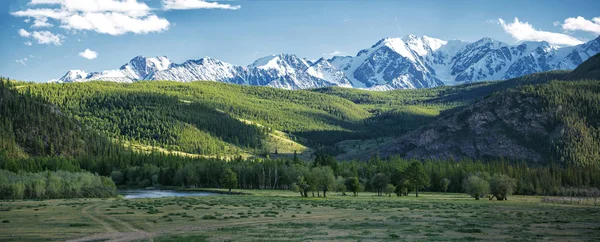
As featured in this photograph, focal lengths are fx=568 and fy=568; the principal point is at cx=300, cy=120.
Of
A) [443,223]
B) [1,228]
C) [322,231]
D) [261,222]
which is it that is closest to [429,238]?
[322,231]

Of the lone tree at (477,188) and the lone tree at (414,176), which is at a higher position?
the lone tree at (414,176)

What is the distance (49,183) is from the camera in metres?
125

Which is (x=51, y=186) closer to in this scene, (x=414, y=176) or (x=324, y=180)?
(x=324, y=180)

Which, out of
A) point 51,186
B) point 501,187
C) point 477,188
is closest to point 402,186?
point 477,188

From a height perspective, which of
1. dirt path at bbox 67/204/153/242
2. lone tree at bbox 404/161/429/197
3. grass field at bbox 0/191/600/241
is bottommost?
dirt path at bbox 67/204/153/242

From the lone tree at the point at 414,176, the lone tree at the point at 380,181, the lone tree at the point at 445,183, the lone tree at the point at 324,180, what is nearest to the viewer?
the lone tree at the point at 324,180

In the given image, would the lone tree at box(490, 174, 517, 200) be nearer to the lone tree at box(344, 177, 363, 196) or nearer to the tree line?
the lone tree at box(344, 177, 363, 196)

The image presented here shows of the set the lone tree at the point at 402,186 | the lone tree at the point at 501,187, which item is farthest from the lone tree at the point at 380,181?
the lone tree at the point at 501,187

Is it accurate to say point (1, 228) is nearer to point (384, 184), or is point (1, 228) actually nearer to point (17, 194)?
point (17, 194)

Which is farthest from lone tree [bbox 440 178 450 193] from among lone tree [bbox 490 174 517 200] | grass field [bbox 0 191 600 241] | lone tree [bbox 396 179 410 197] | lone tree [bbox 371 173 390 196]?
grass field [bbox 0 191 600 241]

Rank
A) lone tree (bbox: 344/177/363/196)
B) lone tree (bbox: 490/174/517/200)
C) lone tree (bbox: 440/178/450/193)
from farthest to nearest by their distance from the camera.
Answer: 1. lone tree (bbox: 440/178/450/193)
2. lone tree (bbox: 344/177/363/196)
3. lone tree (bbox: 490/174/517/200)

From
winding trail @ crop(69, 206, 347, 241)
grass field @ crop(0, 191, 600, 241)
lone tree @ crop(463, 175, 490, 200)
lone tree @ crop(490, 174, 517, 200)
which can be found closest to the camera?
winding trail @ crop(69, 206, 347, 241)

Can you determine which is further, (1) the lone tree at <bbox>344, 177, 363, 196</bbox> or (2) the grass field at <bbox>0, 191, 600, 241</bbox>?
(1) the lone tree at <bbox>344, 177, 363, 196</bbox>

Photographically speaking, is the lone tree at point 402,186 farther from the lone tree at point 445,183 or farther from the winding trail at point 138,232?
the winding trail at point 138,232
